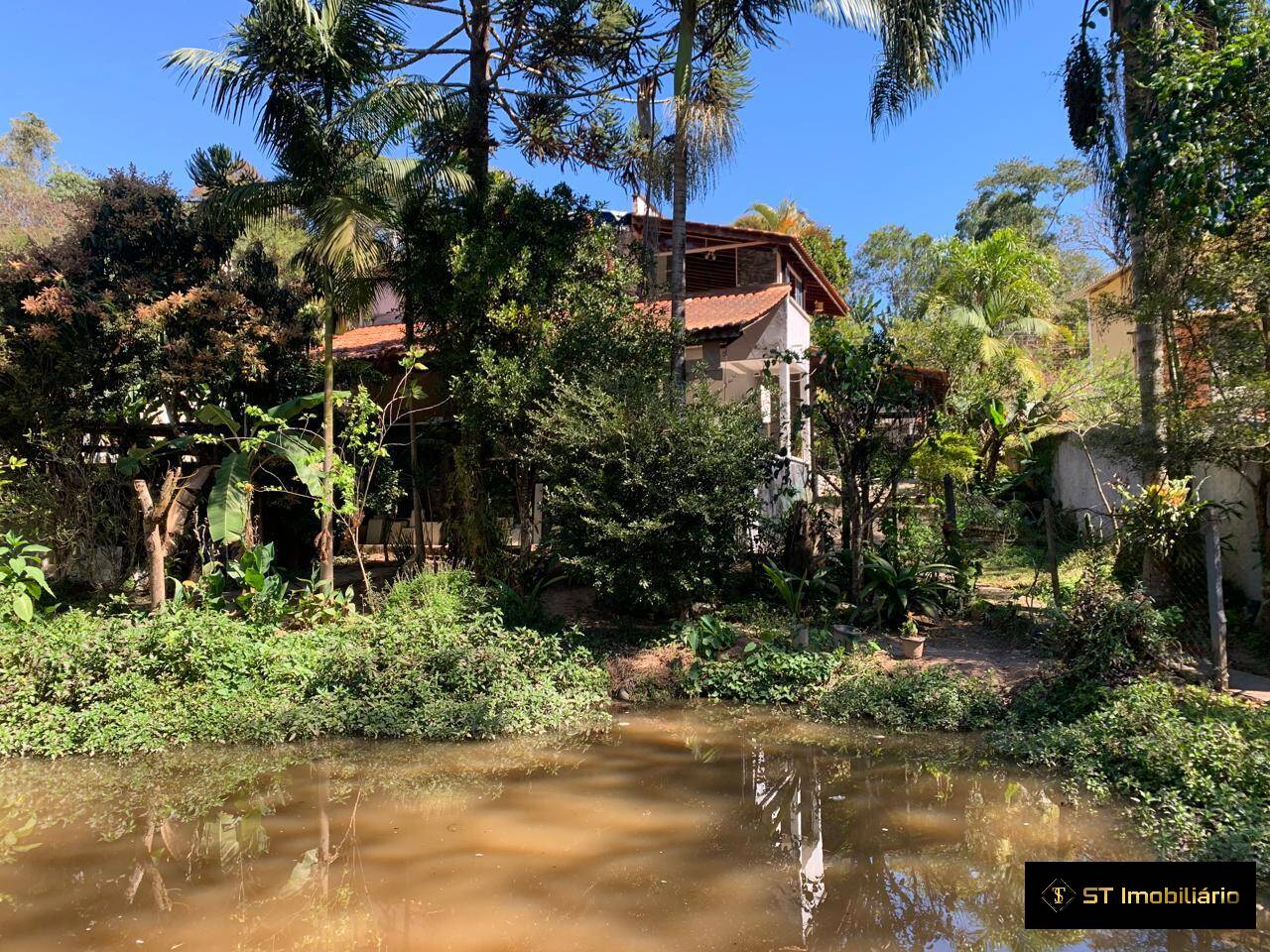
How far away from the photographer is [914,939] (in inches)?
167

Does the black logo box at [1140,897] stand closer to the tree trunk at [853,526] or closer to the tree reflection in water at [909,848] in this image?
the tree reflection in water at [909,848]

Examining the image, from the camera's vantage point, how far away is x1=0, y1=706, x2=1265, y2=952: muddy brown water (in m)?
4.33

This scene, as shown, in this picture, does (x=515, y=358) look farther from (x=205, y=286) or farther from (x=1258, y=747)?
(x=1258, y=747)

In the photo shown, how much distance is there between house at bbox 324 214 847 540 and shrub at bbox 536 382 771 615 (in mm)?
1958

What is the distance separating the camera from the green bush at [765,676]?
8531 mm

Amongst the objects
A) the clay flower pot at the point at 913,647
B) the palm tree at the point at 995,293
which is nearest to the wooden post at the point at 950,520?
the clay flower pot at the point at 913,647

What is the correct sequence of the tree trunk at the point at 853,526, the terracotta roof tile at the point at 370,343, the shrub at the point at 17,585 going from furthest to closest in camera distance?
the terracotta roof tile at the point at 370,343, the tree trunk at the point at 853,526, the shrub at the point at 17,585

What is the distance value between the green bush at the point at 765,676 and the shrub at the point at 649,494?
1.00m

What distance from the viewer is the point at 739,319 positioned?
13148mm

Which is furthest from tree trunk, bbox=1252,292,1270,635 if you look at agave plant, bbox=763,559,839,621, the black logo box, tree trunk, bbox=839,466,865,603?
the black logo box

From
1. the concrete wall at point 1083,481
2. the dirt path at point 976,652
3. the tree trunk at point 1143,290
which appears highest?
the tree trunk at point 1143,290

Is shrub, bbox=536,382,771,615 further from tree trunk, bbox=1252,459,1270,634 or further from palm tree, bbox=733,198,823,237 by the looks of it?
palm tree, bbox=733,198,823,237

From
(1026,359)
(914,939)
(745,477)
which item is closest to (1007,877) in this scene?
(914,939)

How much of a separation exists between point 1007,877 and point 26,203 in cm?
3552
